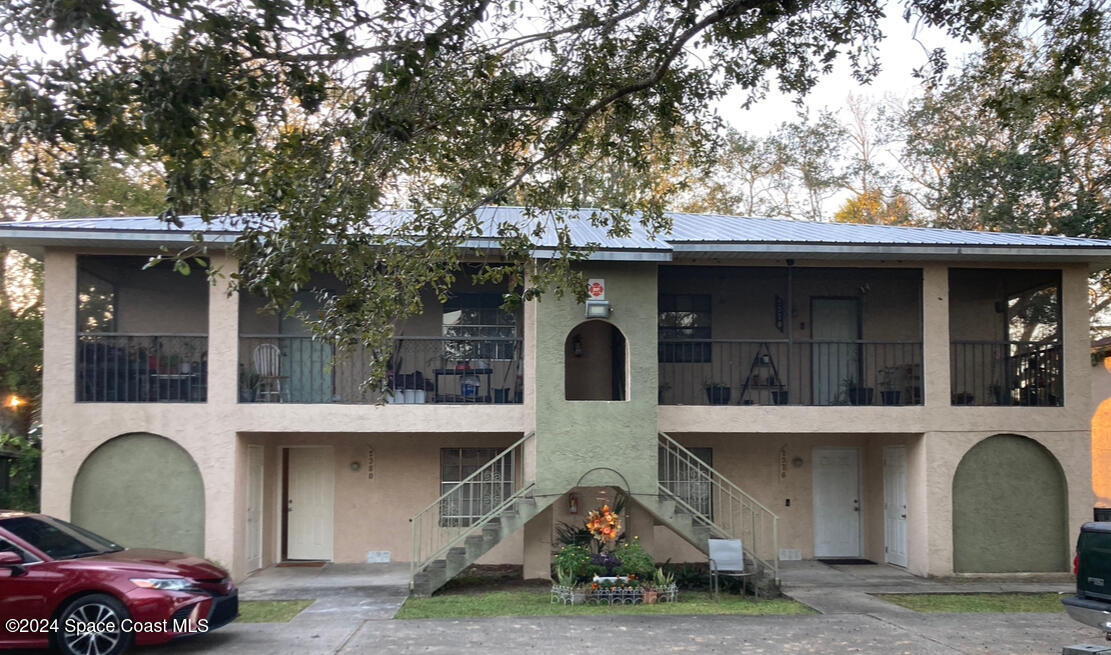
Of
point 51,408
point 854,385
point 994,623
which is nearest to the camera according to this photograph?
point 994,623

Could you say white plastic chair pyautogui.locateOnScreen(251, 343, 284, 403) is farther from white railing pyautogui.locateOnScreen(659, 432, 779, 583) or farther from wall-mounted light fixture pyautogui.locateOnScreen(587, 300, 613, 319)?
white railing pyautogui.locateOnScreen(659, 432, 779, 583)

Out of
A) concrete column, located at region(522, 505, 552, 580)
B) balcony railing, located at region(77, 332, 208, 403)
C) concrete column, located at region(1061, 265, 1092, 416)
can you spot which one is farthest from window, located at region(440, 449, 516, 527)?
concrete column, located at region(1061, 265, 1092, 416)

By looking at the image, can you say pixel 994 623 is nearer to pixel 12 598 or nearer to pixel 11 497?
pixel 12 598

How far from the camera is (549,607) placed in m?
12.4

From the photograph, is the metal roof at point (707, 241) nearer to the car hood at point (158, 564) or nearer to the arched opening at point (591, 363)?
the arched opening at point (591, 363)

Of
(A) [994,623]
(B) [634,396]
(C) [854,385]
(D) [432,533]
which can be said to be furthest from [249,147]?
(C) [854,385]

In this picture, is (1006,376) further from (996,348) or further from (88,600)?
(88,600)

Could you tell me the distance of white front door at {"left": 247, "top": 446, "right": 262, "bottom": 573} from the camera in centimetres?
1512

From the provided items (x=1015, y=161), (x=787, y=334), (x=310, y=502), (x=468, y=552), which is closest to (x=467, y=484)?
(x=310, y=502)

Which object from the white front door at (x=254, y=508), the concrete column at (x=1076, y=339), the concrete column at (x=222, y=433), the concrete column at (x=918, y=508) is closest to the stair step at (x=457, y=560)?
the concrete column at (x=222, y=433)

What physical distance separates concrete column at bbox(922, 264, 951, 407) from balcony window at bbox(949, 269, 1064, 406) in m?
0.33

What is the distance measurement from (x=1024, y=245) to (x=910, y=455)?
3.76 metres

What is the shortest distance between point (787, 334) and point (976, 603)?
5.62 metres

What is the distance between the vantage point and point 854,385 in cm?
1650
